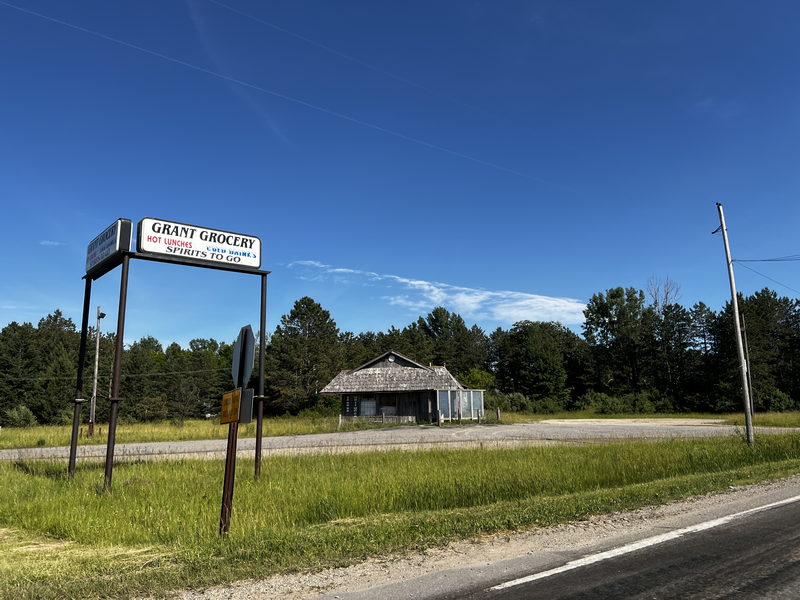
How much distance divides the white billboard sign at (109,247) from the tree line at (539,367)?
4903 centimetres

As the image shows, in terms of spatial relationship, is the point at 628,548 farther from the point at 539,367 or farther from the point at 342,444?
the point at 539,367

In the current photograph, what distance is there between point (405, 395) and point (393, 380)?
5.41 ft

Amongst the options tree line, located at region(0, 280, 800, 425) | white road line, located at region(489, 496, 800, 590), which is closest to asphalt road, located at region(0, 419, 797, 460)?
white road line, located at region(489, 496, 800, 590)

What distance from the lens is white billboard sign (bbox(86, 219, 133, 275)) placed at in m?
12.4

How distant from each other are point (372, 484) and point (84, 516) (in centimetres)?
471

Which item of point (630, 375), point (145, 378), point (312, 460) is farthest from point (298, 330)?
point (312, 460)

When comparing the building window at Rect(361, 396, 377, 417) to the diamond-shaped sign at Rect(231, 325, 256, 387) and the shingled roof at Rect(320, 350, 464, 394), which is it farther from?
the diamond-shaped sign at Rect(231, 325, 256, 387)

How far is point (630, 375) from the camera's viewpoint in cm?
7488

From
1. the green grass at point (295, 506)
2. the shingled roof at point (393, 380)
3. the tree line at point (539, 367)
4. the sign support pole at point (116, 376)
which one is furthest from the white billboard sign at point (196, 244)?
the tree line at point (539, 367)

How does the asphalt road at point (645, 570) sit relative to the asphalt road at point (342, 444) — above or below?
above

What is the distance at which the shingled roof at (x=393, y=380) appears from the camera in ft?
145

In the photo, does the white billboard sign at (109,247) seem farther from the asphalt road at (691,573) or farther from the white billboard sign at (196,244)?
the asphalt road at (691,573)

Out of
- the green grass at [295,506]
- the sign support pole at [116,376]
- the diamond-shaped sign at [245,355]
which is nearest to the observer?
the green grass at [295,506]

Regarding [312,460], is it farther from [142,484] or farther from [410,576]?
[410,576]
